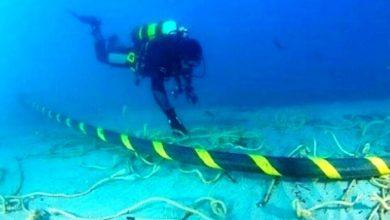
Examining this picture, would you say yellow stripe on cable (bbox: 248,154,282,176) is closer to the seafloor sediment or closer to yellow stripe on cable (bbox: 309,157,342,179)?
the seafloor sediment

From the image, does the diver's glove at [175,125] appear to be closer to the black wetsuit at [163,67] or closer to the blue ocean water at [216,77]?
the black wetsuit at [163,67]

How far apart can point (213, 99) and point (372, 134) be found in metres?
12.4

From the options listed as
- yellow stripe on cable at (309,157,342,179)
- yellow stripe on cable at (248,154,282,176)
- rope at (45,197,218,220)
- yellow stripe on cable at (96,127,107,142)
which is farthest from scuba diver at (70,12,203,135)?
yellow stripe on cable at (309,157,342,179)

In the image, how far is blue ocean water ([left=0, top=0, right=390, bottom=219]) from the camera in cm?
590

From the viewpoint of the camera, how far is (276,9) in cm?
7888

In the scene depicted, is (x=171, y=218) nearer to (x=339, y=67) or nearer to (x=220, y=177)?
(x=220, y=177)

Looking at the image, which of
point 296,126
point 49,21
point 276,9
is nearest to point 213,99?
point 296,126

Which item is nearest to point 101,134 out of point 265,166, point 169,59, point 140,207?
point 169,59

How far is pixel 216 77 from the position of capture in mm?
26672

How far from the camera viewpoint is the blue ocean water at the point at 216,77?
590 centimetres

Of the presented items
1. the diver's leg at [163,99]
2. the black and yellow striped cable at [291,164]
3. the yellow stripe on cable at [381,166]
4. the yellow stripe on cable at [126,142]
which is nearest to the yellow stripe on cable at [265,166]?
the black and yellow striped cable at [291,164]

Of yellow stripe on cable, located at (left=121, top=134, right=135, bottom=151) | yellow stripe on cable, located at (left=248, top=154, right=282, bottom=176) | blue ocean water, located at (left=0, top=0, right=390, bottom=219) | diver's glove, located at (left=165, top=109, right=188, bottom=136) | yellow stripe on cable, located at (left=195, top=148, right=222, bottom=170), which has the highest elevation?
blue ocean water, located at (left=0, top=0, right=390, bottom=219)

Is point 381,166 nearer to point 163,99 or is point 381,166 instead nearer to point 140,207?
point 140,207

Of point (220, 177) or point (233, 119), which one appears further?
point (233, 119)
